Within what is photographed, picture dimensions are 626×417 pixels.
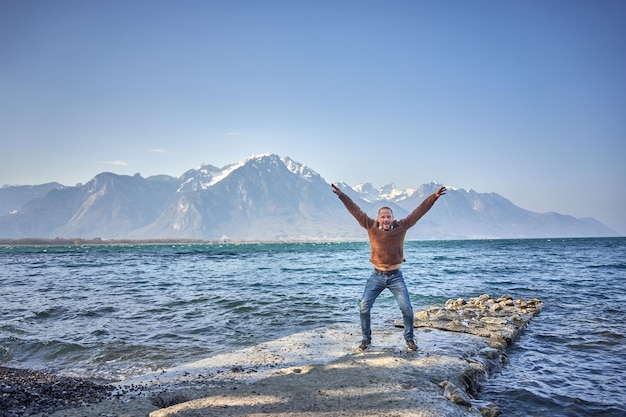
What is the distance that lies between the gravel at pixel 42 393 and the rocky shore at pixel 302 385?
0.01m

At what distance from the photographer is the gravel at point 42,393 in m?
5.04

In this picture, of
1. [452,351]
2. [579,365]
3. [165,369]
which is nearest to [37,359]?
[165,369]

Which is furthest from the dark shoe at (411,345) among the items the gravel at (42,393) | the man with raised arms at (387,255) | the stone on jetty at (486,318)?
the gravel at (42,393)

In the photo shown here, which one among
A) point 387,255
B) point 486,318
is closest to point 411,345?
point 387,255

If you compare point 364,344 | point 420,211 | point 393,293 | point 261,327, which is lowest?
point 261,327

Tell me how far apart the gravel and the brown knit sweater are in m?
5.16

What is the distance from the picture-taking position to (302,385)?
233 inches

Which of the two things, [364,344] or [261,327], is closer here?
[364,344]

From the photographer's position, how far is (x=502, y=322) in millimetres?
11109

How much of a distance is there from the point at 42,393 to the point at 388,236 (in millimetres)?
6112

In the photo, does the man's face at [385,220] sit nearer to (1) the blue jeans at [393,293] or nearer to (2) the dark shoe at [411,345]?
(1) the blue jeans at [393,293]

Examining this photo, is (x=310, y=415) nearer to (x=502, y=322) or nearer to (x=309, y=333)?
(x=309, y=333)

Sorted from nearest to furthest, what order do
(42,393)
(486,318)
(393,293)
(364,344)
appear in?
1. (42,393)
2. (393,293)
3. (364,344)
4. (486,318)

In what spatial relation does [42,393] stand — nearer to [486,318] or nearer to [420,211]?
[420,211]
